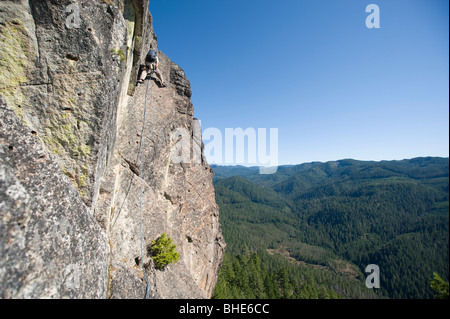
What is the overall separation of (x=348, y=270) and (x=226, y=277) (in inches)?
6651

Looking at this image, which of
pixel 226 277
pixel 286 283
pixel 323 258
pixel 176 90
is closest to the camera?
pixel 176 90

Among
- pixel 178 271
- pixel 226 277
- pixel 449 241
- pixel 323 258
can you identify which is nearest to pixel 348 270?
pixel 323 258

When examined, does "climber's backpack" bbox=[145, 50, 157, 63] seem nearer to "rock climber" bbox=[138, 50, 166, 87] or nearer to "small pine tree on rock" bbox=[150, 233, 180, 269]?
"rock climber" bbox=[138, 50, 166, 87]

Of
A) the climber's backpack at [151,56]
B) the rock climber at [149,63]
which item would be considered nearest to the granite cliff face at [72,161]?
the rock climber at [149,63]

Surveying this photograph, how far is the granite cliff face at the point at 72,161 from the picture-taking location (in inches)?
162

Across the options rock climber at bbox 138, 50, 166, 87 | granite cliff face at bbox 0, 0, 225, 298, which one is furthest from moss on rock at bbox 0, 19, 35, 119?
rock climber at bbox 138, 50, 166, 87

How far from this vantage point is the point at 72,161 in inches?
258

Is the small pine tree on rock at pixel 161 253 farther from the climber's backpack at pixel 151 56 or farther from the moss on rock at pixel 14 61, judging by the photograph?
the climber's backpack at pixel 151 56

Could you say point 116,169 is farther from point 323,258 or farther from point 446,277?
point 446,277

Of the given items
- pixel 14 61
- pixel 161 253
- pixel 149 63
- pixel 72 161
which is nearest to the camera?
pixel 14 61

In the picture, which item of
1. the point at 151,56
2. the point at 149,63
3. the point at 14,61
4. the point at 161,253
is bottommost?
the point at 161,253

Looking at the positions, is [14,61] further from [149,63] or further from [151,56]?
[151,56]

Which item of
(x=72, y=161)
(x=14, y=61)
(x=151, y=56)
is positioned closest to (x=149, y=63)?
Answer: (x=151, y=56)

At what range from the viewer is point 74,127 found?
6633 millimetres
